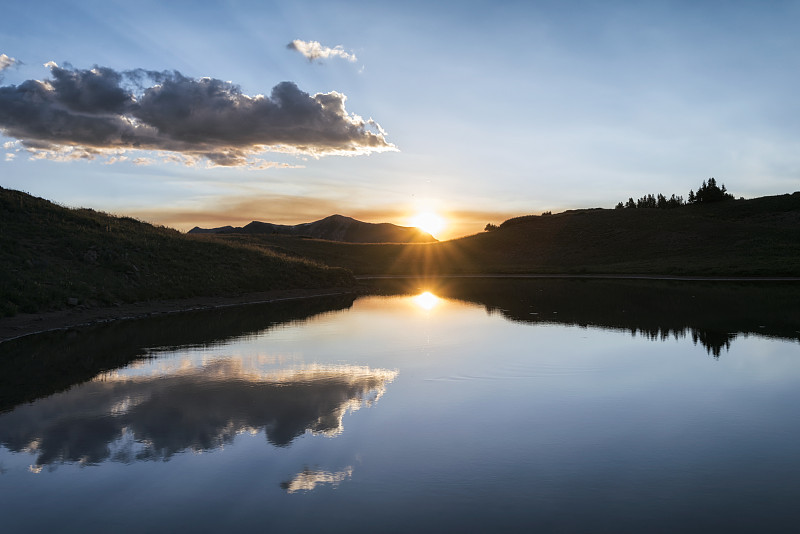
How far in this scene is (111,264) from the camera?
38.2 meters

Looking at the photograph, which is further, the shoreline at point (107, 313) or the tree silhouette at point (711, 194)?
the tree silhouette at point (711, 194)

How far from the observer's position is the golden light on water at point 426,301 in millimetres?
39781

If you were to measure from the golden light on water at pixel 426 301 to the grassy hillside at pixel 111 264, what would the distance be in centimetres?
1070

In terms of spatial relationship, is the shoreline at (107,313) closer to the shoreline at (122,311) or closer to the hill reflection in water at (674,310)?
the shoreline at (122,311)

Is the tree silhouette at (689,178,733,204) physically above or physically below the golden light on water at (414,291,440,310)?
above

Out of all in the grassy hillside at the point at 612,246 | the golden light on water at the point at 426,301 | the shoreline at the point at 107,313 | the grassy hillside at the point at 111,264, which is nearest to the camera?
the shoreline at the point at 107,313

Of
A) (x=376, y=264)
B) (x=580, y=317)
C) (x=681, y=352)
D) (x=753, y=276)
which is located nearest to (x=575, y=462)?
(x=681, y=352)

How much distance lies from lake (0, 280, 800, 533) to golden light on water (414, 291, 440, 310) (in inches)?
647

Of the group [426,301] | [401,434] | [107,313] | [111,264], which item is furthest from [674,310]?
[111,264]

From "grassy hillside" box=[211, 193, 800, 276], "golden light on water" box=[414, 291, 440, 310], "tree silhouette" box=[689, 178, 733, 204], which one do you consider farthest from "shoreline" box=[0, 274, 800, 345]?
"tree silhouette" box=[689, 178, 733, 204]

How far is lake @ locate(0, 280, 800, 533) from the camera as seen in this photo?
24.8ft

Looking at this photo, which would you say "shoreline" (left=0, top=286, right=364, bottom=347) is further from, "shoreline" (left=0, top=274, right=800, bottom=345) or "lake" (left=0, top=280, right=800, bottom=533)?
"lake" (left=0, top=280, right=800, bottom=533)

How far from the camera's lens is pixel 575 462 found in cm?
930

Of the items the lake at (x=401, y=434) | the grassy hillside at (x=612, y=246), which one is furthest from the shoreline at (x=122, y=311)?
the grassy hillside at (x=612, y=246)
